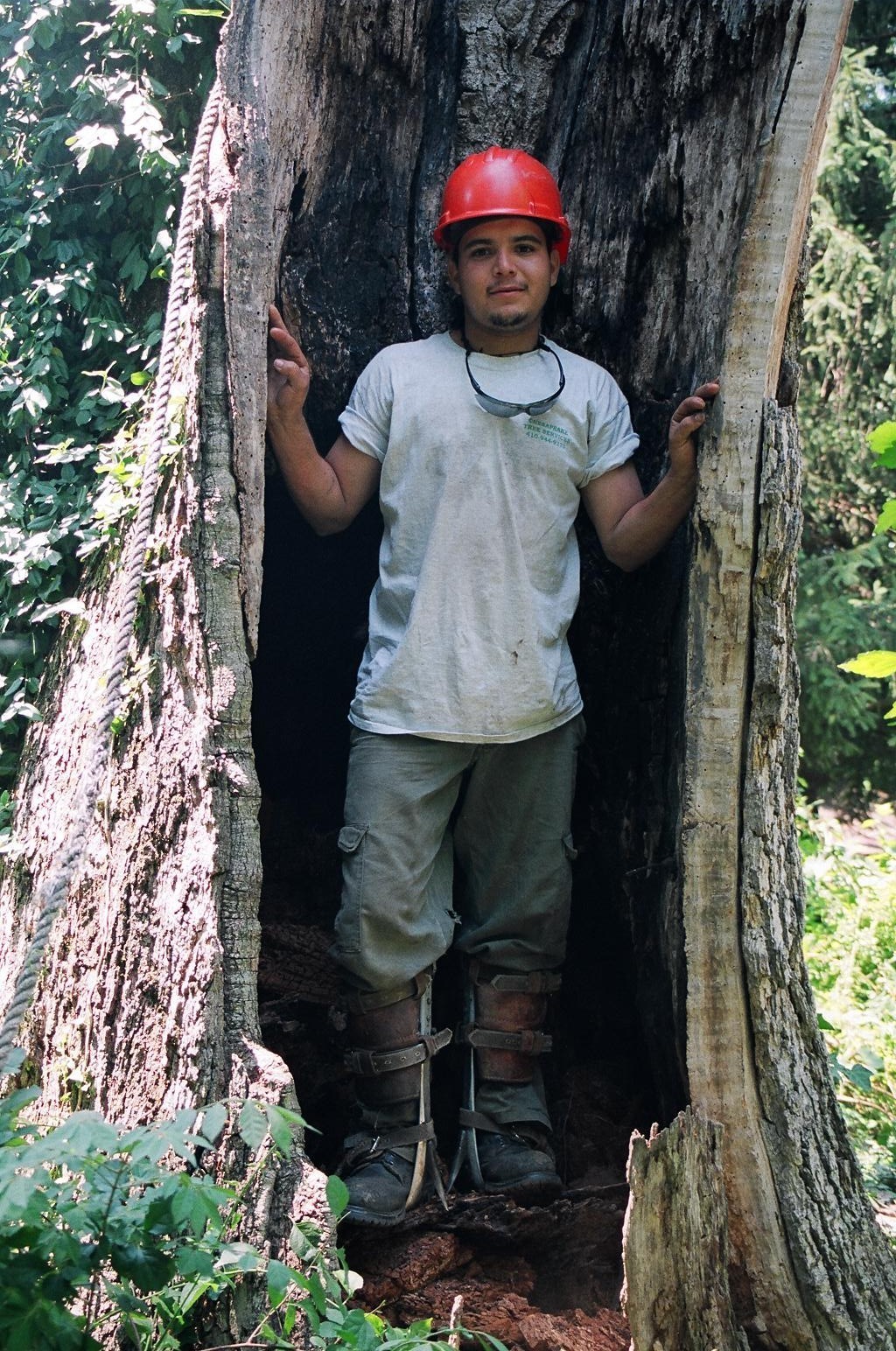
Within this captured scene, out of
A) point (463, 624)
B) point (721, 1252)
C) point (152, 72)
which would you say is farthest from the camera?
point (152, 72)

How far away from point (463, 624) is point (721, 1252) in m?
1.53

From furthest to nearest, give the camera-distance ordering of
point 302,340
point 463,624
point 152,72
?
1. point 152,72
2. point 302,340
3. point 463,624

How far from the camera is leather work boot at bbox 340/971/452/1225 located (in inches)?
119

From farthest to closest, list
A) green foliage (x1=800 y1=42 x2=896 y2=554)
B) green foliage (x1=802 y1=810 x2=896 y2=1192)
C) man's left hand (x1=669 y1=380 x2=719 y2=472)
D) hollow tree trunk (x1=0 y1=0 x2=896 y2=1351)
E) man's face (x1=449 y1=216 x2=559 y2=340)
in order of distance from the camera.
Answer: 1. green foliage (x1=800 y1=42 x2=896 y2=554)
2. green foliage (x1=802 y1=810 x2=896 y2=1192)
3. man's face (x1=449 y1=216 x2=559 y2=340)
4. man's left hand (x1=669 y1=380 x2=719 y2=472)
5. hollow tree trunk (x1=0 y1=0 x2=896 y2=1351)

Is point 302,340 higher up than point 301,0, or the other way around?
point 301,0

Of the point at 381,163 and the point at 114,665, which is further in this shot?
the point at 381,163

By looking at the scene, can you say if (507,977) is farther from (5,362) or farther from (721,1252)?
(5,362)

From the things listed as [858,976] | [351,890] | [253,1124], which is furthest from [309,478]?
[858,976]

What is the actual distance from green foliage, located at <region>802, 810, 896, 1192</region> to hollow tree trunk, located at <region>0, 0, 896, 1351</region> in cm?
83

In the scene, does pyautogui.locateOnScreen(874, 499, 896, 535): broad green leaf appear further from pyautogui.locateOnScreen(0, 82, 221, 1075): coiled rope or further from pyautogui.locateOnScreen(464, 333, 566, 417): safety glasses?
pyautogui.locateOnScreen(0, 82, 221, 1075): coiled rope

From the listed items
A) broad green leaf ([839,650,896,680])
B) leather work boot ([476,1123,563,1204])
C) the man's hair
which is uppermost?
the man's hair

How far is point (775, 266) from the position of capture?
284 centimetres

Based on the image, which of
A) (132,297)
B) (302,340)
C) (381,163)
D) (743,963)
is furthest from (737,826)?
(132,297)

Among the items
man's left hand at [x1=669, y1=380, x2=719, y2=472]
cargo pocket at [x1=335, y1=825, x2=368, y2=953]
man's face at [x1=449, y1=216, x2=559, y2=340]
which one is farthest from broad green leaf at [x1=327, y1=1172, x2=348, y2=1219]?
man's face at [x1=449, y1=216, x2=559, y2=340]
